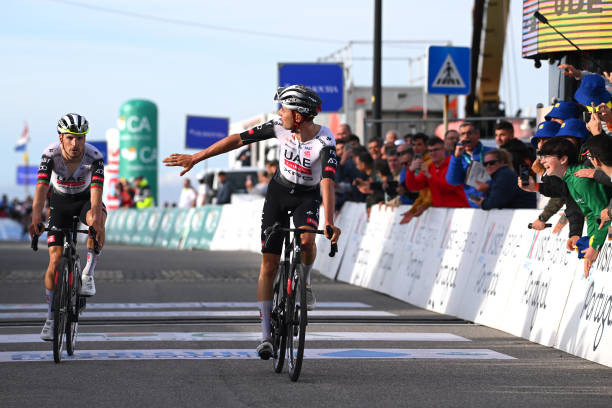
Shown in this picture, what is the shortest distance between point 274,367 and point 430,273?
595 centimetres

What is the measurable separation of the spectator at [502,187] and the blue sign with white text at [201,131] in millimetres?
29365

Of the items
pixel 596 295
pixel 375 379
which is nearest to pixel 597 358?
pixel 596 295

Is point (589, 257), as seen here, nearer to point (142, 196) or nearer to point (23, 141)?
point (142, 196)

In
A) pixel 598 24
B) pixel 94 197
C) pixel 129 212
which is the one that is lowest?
pixel 129 212

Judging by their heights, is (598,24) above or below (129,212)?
above

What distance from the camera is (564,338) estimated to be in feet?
34.2

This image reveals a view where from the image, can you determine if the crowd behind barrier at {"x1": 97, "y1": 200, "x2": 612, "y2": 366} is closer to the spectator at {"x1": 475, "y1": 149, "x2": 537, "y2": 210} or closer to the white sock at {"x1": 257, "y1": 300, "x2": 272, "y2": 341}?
the spectator at {"x1": 475, "y1": 149, "x2": 537, "y2": 210}

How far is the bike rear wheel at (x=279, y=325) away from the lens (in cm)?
894

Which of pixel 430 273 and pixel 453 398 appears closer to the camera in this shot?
pixel 453 398

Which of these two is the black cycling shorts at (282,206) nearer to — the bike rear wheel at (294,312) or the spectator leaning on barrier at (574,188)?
the bike rear wheel at (294,312)

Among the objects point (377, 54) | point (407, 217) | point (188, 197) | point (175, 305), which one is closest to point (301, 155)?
point (175, 305)

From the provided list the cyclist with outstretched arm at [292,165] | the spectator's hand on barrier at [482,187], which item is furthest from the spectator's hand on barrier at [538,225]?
the cyclist with outstretched arm at [292,165]

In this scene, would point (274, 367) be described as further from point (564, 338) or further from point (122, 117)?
point (122, 117)

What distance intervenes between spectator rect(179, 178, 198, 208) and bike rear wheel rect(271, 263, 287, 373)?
2970cm
